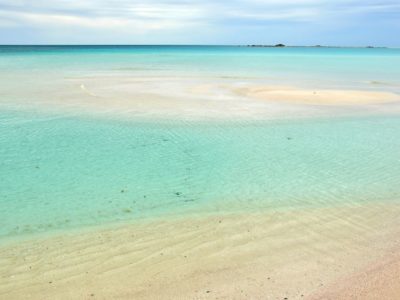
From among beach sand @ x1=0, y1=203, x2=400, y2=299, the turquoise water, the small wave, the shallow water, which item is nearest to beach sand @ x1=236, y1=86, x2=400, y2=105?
the turquoise water

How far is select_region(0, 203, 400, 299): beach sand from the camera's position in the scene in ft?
13.6

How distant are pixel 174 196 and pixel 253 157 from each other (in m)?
2.75

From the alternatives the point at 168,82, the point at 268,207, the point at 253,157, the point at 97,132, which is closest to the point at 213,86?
the point at 168,82

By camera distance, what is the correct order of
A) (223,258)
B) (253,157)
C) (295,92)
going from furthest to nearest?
(295,92) < (253,157) < (223,258)

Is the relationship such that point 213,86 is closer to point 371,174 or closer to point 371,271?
point 371,174

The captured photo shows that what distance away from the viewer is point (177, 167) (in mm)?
8016

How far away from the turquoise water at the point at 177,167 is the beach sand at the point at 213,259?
533mm

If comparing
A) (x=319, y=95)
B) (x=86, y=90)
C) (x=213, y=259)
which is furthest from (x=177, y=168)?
(x=86, y=90)

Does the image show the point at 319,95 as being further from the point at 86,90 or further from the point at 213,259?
the point at 213,259

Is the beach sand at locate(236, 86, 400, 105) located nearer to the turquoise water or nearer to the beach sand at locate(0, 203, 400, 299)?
the turquoise water

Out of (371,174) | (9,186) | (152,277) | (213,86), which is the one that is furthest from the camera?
(213,86)

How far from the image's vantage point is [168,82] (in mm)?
23047

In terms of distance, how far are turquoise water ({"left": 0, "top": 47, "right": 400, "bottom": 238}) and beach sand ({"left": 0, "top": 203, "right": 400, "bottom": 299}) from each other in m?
0.53

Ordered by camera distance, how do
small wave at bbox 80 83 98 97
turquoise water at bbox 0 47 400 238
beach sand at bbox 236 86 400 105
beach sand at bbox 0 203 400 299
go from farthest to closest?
small wave at bbox 80 83 98 97
beach sand at bbox 236 86 400 105
turquoise water at bbox 0 47 400 238
beach sand at bbox 0 203 400 299
